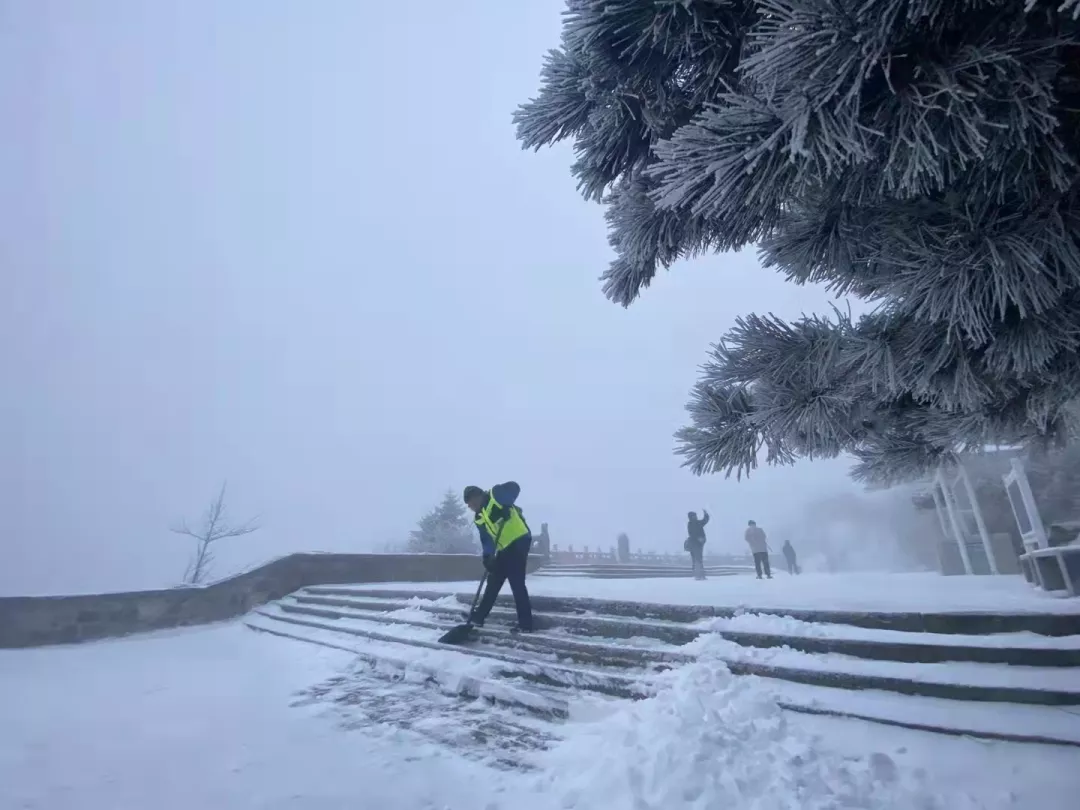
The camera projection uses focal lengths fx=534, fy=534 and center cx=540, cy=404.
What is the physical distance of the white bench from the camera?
448cm

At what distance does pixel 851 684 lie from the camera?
11.1 feet

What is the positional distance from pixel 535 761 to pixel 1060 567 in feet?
15.6

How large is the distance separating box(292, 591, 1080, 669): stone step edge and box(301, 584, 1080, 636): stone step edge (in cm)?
15

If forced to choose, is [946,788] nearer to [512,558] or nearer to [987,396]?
[987,396]

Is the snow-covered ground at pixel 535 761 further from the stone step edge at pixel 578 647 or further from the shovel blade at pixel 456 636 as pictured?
the shovel blade at pixel 456 636

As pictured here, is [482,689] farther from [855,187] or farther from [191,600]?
[191,600]

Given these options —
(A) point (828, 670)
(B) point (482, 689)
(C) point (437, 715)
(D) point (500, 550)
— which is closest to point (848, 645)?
(A) point (828, 670)

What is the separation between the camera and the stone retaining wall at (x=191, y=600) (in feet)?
24.0

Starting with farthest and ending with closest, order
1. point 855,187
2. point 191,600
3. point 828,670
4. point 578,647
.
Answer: point 191,600 < point 578,647 < point 828,670 < point 855,187

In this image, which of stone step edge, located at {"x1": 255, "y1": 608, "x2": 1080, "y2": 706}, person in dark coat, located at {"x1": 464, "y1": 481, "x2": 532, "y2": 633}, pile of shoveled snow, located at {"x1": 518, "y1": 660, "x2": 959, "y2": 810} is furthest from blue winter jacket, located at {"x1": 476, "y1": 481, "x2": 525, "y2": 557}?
pile of shoveled snow, located at {"x1": 518, "y1": 660, "x2": 959, "y2": 810}

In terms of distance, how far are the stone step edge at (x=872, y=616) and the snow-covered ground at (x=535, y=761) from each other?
1.04 m

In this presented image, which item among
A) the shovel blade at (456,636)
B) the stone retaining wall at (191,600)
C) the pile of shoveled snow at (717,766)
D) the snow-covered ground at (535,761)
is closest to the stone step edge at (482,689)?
the snow-covered ground at (535,761)

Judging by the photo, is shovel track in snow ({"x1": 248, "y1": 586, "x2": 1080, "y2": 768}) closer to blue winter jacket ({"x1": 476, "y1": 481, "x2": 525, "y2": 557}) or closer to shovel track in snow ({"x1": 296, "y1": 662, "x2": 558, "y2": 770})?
shovel track in snow ({"x1": 296, "y1": 662, "x2": 558, "y2": 770})

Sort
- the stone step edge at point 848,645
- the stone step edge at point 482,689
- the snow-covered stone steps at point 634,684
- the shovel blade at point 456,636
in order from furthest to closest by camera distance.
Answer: the shovel blade at point 456,636 < the stone step edge at point 482,689 < the stone step edge at point 848,645 < the snow-covered stone steps at point 634,684
